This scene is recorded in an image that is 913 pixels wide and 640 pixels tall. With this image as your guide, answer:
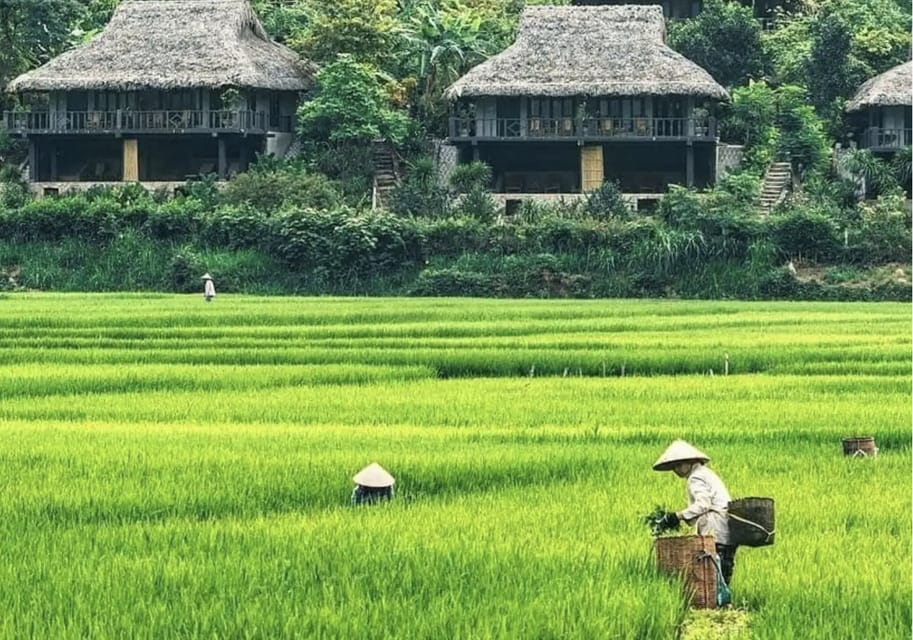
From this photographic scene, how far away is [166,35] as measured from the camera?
126 feet

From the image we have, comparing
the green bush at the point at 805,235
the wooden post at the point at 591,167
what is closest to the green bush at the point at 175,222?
the wooden post at the point at 591,167

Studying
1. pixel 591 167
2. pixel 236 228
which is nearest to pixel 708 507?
pixel 236 228

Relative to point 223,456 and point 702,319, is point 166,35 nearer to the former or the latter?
point 702,319

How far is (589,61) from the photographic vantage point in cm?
3706

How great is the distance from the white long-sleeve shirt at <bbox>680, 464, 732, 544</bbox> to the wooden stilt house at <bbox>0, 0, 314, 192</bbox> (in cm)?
3093

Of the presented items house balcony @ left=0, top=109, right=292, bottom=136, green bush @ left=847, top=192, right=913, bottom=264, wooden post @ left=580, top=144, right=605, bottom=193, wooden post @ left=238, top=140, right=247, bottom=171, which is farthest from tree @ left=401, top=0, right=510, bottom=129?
green bush @ left=847, top=192, right=913, bottom=264

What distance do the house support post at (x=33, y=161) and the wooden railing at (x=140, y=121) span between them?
582 mm

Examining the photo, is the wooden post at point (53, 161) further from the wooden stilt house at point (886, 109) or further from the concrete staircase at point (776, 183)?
the wooden stilt house at point (886, 109)

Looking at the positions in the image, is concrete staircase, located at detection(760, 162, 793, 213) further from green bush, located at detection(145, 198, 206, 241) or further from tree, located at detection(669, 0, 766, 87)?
green bush, located at detection(145, 198, 206, 241)

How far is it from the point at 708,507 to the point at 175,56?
3224 cm

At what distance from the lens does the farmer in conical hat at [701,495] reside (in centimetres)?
713

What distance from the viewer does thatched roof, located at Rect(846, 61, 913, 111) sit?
36.1 meters

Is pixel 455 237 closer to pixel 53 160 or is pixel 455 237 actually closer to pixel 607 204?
pixel 607 204

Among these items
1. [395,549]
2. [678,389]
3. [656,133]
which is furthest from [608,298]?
[395,549]
